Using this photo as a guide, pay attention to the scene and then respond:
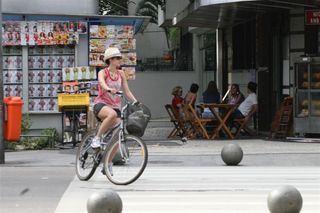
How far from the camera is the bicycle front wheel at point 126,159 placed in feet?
31.9

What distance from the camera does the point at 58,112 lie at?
16.5 m

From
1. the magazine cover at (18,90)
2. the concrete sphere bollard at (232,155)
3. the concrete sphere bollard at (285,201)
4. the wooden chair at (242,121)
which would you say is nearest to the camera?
the concrete sphere bollard at (285,201)

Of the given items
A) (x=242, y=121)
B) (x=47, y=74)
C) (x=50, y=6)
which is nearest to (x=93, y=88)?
(x=47, y=74)

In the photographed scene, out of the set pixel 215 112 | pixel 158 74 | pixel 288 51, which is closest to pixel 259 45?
pixel 288 51

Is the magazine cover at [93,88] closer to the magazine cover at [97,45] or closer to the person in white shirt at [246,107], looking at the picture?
the magazine cover at [97,45]

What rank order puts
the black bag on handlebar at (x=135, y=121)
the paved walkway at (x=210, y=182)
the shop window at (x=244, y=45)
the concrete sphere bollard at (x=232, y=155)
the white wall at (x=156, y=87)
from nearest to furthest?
the paved walkway at (x=210, y=182) → the black bag on handlebar at (x=135, y=121) → the concrete sphere bollard at (x=232, y=155) → the shop window at (x=244, y=45) → the white wall at (x=156, y=87)

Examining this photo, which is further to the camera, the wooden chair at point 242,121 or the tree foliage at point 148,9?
the tree foliage at point 148,9

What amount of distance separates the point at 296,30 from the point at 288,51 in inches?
24.7

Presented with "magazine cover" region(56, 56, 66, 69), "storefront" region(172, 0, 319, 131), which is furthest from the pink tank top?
"storefront" region(172, 0, 319, 131)

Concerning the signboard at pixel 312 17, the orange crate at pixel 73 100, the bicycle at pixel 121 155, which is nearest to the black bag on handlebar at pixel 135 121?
the bicycle at pixel 121 155

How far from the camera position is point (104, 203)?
7.28 meters

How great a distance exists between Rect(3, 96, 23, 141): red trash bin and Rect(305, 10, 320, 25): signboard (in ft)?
26.1

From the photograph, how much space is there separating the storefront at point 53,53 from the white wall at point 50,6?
0.34 metres

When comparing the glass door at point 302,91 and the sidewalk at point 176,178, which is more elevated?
the glass door at point 302,91
